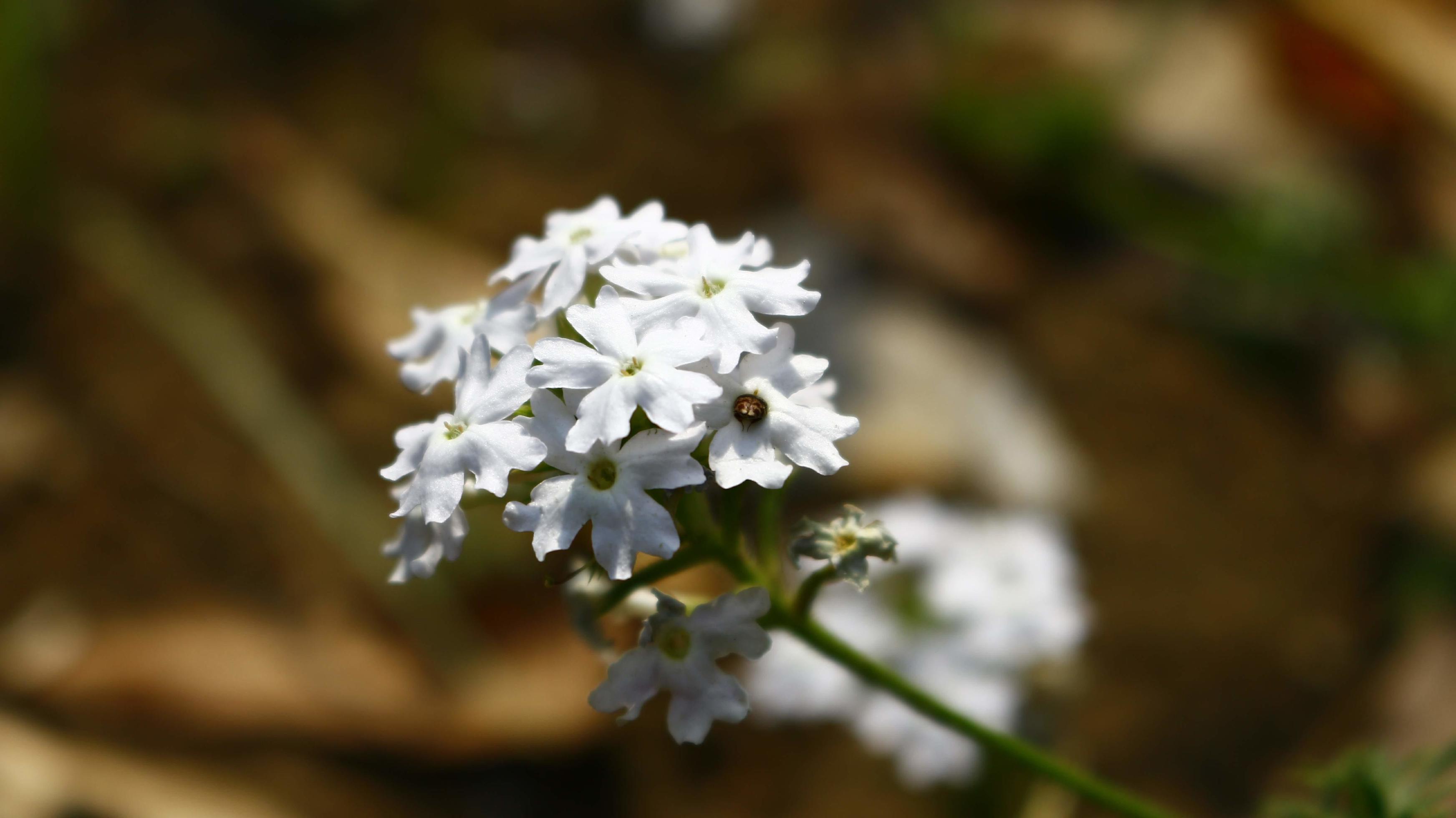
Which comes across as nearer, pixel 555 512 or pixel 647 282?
pixel 555 512

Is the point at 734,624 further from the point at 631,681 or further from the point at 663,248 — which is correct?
the point at 663,248

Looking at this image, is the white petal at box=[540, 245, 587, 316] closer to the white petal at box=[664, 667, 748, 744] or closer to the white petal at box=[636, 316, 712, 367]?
the white petal at box=[636, 316, 712, 367]

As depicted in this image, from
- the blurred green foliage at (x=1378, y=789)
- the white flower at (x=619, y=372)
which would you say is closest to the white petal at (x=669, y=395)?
the white flower at (x=619, y=372)

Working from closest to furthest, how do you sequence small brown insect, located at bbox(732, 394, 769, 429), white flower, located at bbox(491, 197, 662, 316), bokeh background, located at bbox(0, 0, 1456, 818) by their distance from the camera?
small brown insect, located at bbox(732, 394, 769, 429), white flower, located at bbox(491, 197, 662, 316), bokeh background, located at bbox(0, 0, 1456, 818)

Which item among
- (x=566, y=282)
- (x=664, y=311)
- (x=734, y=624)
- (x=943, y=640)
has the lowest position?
(x=734, y=624)

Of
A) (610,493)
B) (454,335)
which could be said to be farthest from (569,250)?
(610,493)

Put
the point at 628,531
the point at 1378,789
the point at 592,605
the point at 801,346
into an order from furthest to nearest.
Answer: the point at 801,346 < the point at 1378,789 < the point at 592,605 < the point at 628,531

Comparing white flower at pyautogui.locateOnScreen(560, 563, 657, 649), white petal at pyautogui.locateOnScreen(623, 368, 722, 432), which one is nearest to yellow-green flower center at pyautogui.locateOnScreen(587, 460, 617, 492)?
white petal at pyautogui.locateOnScreen(623, 368, 722, 432)
